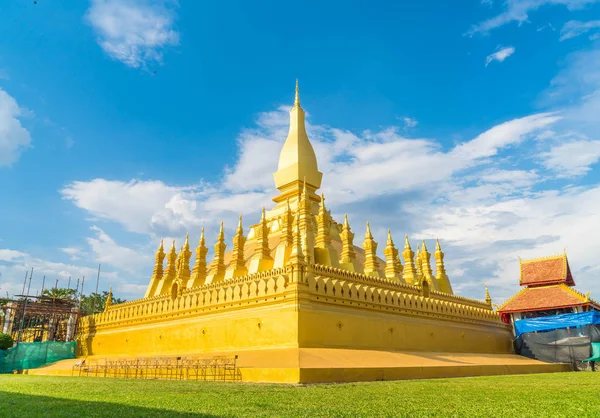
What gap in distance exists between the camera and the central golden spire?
29.3 m

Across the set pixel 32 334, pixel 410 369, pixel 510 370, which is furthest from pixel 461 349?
pixel 32 334

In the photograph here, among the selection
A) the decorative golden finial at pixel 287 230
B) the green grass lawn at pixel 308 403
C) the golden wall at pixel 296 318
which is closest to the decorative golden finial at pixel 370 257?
the golden wall at pixel 296 318

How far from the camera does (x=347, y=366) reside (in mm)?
13109

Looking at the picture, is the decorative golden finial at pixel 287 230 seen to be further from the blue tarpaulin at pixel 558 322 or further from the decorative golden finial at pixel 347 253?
the blue tarpaulin at pixel 558 322

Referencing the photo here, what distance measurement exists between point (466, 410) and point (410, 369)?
8005 millimetres

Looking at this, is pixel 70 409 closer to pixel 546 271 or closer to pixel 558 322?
pixel 558 322

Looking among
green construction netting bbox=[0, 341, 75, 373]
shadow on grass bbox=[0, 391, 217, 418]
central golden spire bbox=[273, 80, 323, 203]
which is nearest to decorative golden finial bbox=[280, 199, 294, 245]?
central golden spire bbox=[273, 80, 323, 203]

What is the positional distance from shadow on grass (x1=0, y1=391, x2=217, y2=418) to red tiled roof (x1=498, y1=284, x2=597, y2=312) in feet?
102

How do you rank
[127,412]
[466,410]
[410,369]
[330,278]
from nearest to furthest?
[127,412] < [466,410] < [410,369] < [330,278]

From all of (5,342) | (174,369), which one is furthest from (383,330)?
(5,342)

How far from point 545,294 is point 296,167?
20.6 meters

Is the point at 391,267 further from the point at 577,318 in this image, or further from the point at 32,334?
the point at 32,334

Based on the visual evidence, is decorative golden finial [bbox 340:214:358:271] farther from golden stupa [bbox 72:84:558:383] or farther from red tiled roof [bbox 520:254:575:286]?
red tiled roof [bbox 520:254:575:286]

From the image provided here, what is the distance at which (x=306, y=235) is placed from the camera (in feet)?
70.7
